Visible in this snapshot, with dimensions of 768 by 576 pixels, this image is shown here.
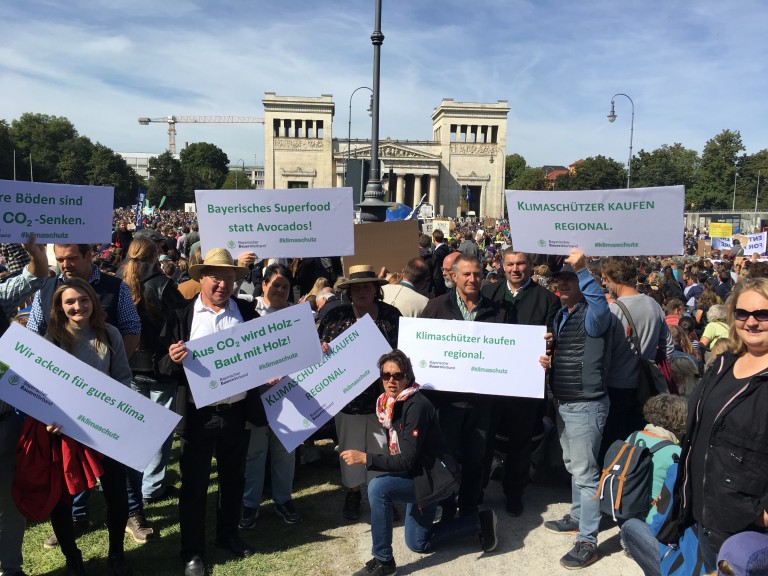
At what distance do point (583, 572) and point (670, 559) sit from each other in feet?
4.15

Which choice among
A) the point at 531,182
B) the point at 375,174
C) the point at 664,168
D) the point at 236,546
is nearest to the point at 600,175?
the point at 664,168

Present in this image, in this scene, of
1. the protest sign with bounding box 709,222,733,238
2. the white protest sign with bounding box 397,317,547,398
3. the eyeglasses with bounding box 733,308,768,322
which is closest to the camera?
the eyeglasses with bounding box 733,308,768,322

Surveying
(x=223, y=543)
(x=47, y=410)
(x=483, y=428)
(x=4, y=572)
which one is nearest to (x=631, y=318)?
(x=483, y=428)

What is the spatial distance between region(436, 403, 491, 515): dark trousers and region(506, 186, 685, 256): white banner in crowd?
128 cm

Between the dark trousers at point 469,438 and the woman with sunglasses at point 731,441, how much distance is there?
5.71ft

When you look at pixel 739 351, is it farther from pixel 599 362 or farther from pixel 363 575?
pixel 363 575

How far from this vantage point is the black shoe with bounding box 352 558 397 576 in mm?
3729

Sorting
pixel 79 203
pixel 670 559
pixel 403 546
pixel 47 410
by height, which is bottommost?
pixel 403 546

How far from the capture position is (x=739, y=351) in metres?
2.55

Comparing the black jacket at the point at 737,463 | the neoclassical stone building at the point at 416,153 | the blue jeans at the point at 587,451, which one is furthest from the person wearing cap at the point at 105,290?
the neoclassical stone building at the point at 416,153

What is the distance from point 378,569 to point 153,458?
6.91 ft

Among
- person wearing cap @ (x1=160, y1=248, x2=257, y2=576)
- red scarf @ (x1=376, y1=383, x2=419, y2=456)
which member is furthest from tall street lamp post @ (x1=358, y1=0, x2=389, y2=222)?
red scarf @ (x1=376, y1=383, x2=419, y2=456)

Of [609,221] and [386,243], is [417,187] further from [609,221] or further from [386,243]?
[609,221]

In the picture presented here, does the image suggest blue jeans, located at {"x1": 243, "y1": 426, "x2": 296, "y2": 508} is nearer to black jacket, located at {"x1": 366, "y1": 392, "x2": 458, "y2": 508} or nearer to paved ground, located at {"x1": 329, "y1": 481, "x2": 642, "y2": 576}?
paved ground, located at {"x1": 329, "y1": 481, "x2": 642, "y2": 576}
